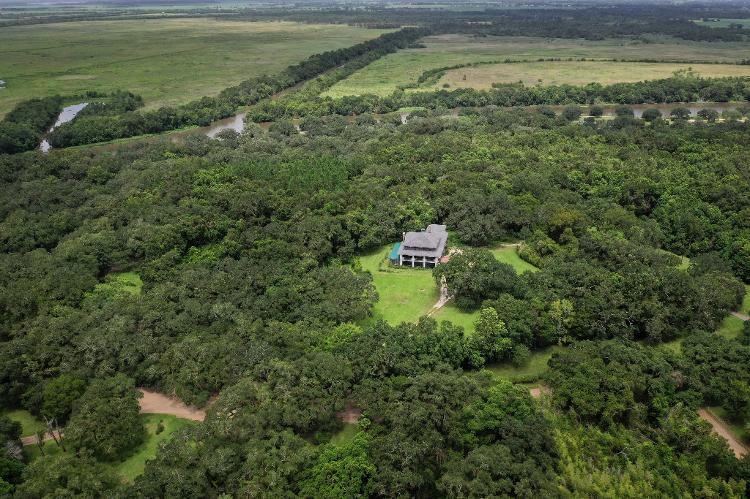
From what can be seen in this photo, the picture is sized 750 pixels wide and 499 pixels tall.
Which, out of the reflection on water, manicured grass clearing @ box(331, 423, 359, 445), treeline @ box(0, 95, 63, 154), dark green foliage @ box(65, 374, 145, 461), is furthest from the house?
the reflection on water

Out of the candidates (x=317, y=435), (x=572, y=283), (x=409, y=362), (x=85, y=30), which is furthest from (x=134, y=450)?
(x=85, y=30)

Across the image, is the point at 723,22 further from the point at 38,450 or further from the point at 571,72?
the point at 38,450

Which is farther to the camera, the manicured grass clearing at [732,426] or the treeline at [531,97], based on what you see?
the treeline at [531,97]

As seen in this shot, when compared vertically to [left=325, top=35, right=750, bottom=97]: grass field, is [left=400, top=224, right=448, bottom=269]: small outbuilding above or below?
below

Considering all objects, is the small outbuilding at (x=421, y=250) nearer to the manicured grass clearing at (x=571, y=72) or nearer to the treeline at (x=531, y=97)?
the treeline at (x=531, y=97)

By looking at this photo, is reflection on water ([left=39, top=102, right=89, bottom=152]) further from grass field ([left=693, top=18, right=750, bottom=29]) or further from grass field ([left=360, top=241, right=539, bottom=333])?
grass field ([left=693, top=18, right=750, bottom=29])

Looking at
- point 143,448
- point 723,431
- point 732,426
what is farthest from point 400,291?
point 732,426

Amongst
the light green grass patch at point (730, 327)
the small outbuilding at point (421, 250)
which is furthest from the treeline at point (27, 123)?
the light green grass patch at point (730, 327)
